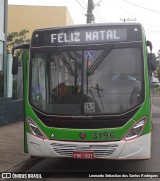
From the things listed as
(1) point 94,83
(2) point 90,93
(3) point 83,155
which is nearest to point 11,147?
(3) point 83,155

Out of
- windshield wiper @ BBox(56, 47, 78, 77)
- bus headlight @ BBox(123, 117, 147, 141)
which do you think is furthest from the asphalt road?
windshield wiper @ BBox(56, 47, 78, 77)

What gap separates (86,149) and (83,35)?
2.19 meters

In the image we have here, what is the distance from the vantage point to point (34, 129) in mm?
7719

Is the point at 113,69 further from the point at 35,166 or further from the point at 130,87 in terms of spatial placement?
the point at 35,166

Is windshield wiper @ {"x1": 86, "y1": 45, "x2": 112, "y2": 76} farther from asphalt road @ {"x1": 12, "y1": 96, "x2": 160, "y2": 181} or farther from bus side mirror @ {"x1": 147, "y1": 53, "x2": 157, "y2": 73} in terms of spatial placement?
asphalt road @ {"x1": 12, "y1": 96, "x2": 160, "y2": 181}

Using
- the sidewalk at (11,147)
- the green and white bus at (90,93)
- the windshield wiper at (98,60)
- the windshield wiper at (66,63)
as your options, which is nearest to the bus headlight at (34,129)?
the green and white bus at (90,93)

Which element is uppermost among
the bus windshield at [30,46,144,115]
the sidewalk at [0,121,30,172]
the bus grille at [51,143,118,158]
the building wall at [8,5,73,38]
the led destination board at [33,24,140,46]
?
the building wall at [8,5,73,38]

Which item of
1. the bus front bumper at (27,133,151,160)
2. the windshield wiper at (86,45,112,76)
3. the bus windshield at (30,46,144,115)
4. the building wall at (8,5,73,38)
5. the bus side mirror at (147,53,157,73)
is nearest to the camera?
the bus front bumper at (27,133,151,160)

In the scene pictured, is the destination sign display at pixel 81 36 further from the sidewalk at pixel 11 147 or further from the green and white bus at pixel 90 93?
the sidewalk at pixel 11 147

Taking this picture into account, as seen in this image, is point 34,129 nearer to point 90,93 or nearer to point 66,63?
point 90,93

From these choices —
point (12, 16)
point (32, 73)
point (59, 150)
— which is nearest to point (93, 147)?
point (59, 150)

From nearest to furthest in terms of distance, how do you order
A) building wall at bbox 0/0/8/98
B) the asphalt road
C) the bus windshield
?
1. the bus windshield
2. the asphalt road
3. building wall at bbox 0/0/8/98

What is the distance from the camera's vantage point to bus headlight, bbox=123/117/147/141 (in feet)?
23.8

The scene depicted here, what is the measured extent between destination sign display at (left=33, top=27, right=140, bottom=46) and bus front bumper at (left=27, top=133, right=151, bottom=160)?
1.91 m
